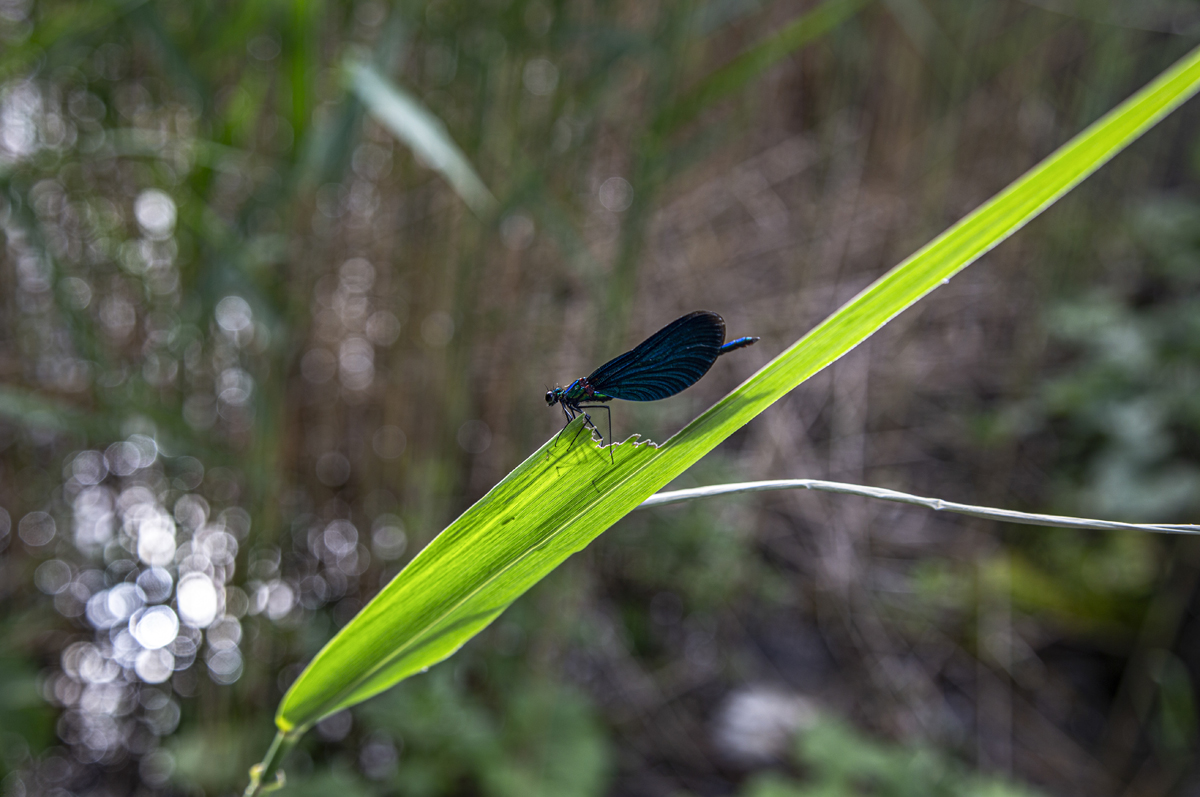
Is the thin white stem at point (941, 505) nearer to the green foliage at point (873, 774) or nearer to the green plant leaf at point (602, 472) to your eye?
the green plant leaf at point (602, 472)

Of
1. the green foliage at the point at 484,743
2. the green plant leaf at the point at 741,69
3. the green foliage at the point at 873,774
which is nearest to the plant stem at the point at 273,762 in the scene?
the green plant leaf at the point at 741,69

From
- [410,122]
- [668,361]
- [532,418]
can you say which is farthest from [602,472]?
[532,418]

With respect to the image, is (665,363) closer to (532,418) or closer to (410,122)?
(410,122)

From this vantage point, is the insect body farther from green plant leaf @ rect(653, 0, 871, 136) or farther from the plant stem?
green plant leaf @ rect(653, 0, 871, 136)

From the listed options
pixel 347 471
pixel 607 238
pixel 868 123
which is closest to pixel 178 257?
pixel 347 471

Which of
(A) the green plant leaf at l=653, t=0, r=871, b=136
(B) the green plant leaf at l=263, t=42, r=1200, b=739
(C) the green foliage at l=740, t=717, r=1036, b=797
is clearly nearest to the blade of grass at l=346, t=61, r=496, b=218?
(A) the green plant leaf at l=653, t=0, r=871, b=136

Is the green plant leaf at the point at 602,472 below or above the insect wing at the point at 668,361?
below

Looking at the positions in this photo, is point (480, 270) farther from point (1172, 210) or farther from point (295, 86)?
point (1172, 210)
